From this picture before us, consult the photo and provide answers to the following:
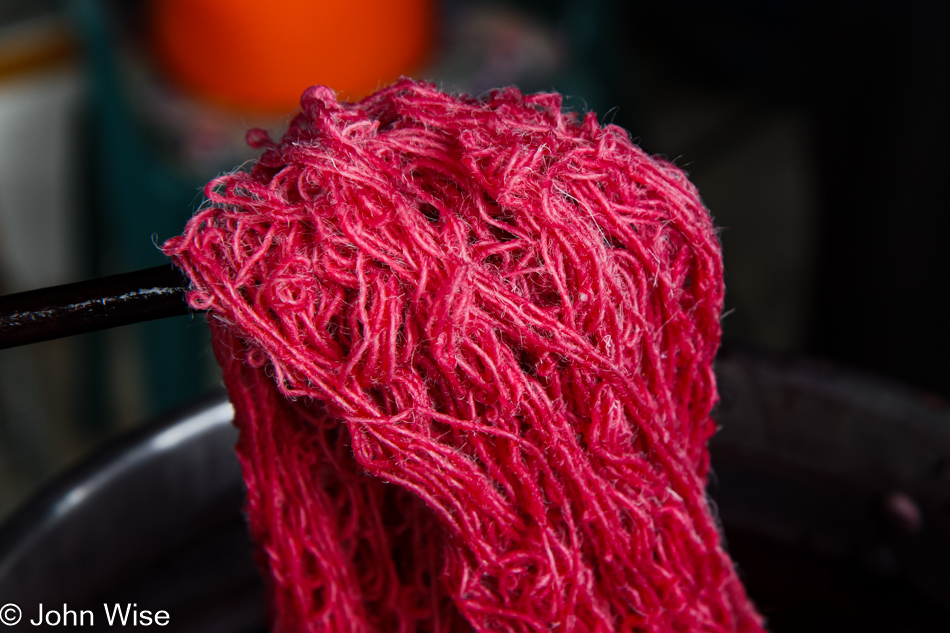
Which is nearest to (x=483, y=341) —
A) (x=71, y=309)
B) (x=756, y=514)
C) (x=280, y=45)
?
(x=71, y=309)

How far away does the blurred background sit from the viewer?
0.98 m

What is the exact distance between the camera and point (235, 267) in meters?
0.36

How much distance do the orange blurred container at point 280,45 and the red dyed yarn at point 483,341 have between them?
1.97 feet

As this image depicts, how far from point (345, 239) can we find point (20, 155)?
3.86 ft

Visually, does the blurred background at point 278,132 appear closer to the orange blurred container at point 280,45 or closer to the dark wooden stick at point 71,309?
the orange blurred container at point 280,45

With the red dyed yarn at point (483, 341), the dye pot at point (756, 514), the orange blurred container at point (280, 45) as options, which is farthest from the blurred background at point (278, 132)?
the red dyed yarn at point (483, 341)

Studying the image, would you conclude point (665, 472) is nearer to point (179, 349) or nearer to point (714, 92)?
point (179, 349)

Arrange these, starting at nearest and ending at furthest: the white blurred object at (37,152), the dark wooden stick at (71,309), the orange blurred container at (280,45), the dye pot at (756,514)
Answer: the dark wooden stick at (71,309), the dye pot at (756,514), the orange blurred container at (280,45), the white blurred object at (37,152)

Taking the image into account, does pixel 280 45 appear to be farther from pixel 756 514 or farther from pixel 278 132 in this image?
pixel 756 514

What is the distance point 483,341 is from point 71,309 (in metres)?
0.16

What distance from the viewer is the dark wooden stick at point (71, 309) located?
1.08 feet

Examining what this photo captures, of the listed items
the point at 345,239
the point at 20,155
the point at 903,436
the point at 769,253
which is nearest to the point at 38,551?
the point at 345,239

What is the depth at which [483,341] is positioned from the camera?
1.18ft

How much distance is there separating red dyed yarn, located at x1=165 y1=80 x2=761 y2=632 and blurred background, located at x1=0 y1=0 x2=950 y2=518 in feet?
1.17
